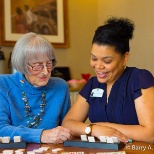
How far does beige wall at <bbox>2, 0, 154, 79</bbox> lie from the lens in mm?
4148

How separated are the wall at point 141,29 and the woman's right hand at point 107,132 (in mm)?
2432

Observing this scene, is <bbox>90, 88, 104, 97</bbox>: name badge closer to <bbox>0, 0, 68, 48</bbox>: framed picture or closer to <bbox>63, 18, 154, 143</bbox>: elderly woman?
<bbox>63, 18, 154, 143</bbox>: elderly woman

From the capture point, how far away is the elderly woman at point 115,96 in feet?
5.76

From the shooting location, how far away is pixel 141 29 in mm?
4227

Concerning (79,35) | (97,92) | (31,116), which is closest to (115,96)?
(97,92)

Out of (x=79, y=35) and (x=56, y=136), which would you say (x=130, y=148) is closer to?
(x=56, y=136)

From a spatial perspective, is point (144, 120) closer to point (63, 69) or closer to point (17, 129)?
point (17, 129)

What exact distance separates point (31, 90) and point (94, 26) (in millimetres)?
3014

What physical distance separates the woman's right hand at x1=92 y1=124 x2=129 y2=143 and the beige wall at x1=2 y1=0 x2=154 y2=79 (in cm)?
245

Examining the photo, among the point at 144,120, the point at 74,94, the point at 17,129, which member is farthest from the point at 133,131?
the point at 74,94

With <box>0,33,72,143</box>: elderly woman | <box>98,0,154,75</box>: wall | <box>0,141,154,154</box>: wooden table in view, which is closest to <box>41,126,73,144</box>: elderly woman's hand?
<box>0,141,154,154</box>: wooden table

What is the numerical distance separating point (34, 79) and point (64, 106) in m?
0.29

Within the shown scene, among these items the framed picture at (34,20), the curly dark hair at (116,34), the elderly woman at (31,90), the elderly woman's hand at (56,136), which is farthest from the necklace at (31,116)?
the framed picture at (34,20)

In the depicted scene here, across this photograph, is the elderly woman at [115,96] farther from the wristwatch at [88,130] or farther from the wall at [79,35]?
the wall at [79,35]
